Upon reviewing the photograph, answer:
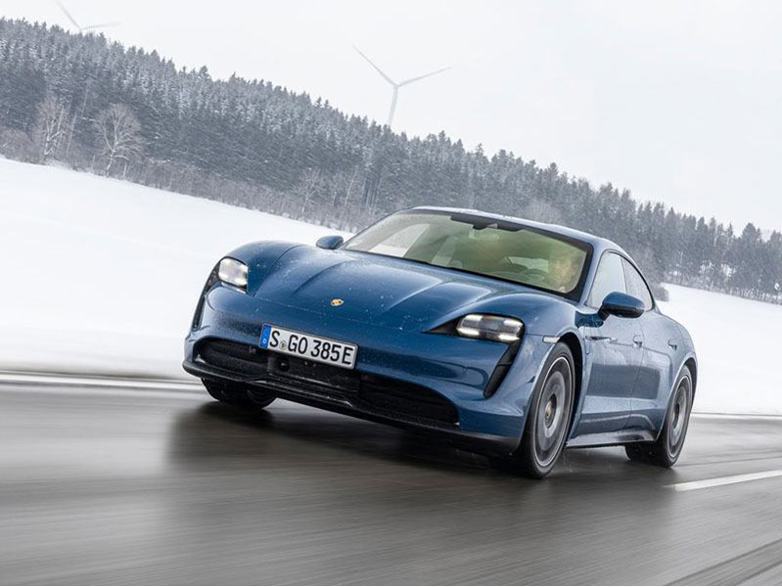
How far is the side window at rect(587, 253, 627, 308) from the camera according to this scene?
7148mm

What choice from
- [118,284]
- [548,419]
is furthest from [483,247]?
[118,284]

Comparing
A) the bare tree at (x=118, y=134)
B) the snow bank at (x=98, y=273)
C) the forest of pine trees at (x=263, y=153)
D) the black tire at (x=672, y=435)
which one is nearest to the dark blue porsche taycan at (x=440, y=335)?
the black tire at (x=672, y=435)

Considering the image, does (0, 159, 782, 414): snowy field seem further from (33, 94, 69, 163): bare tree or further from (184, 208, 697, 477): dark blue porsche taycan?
(33, 94, 69, 163): bare tree

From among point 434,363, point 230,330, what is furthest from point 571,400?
point 230,330

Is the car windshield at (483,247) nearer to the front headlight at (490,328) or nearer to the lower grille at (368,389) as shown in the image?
the front headlight at (490,328)

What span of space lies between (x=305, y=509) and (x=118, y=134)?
97539 millimetres

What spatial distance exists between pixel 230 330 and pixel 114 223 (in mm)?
31814

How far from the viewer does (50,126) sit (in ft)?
316

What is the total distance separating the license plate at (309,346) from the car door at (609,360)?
4.84ft

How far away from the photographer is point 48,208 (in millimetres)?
35969

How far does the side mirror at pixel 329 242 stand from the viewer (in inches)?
285

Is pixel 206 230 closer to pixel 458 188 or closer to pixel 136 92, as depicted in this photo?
pixel 136 92

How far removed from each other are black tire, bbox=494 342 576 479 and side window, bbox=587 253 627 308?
25.5 inches

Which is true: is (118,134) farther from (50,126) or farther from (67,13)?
(67,13)
